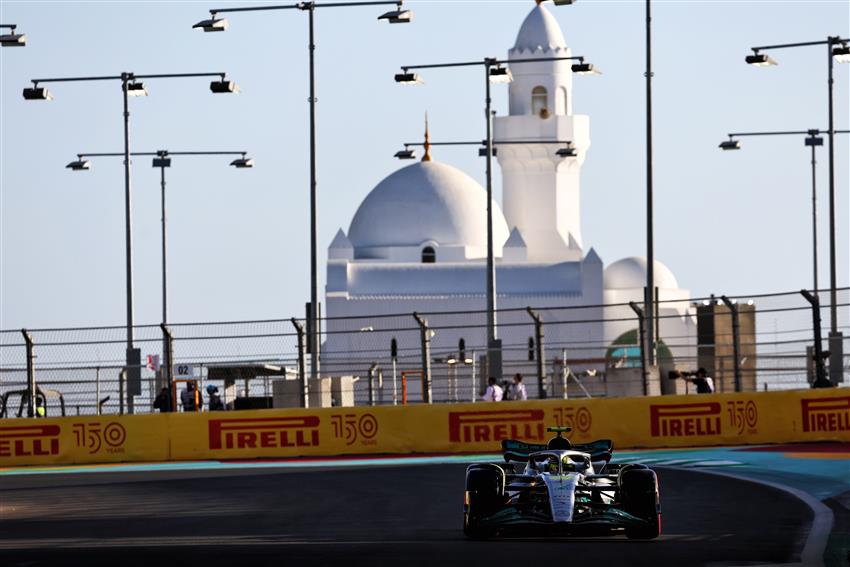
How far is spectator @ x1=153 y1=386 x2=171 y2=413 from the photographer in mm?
33425

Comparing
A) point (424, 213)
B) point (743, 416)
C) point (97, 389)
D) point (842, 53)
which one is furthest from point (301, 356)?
point (424, 213)

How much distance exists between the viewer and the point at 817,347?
3053cm

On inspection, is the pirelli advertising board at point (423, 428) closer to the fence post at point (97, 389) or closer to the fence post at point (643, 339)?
the fence post at point (643, 339)

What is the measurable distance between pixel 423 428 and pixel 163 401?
576 cm

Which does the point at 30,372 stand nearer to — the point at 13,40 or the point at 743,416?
the point at 13,40

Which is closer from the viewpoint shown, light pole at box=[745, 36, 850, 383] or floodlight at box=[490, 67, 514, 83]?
light pole at box=[745, 36, 850, 383]

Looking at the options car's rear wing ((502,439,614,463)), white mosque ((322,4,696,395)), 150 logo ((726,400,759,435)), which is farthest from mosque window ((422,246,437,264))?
car's rear wing ((502,439,614,463))

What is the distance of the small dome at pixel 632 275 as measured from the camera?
330ft

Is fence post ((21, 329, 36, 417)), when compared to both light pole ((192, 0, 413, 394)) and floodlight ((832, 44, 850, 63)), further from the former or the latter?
floodlight ((832, 44, 850, 63))

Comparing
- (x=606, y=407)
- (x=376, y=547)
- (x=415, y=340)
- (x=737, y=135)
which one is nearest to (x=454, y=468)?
(x=606, y=407)

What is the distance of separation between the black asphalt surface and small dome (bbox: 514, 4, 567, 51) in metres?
67.8

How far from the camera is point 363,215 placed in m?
102

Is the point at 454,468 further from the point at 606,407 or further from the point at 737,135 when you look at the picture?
the point at 737,135

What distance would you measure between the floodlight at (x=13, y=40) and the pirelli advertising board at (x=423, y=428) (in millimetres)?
8119
